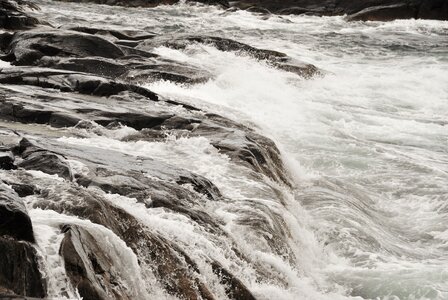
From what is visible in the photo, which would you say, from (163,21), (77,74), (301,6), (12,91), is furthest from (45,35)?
(301,6)

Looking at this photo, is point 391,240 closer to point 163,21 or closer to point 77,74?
point 77,74

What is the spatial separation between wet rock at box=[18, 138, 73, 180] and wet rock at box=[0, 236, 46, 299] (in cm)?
219

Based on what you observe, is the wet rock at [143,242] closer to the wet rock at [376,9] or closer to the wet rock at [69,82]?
the wet rock at [69,82]

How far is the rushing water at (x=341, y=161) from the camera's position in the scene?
7148mm

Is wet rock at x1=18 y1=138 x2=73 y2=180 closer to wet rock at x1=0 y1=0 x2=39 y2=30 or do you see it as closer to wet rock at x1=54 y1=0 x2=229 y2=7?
wet rock at x1=0 y1=0 x2=39 y2=30

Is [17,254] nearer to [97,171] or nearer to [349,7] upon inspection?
[97,171]

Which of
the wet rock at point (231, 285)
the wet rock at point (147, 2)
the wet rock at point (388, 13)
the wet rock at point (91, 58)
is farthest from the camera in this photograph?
the wet rock at point (147, 2)

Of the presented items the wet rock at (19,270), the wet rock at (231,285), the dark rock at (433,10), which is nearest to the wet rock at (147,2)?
the dark rock at (433,10)

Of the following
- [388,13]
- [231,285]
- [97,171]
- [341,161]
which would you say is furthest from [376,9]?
[231,285]

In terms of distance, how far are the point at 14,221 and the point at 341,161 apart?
771cm

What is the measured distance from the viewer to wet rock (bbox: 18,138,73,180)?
663 cm

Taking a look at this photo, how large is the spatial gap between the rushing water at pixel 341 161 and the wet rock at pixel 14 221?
1.02 feet

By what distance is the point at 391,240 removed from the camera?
8633 mm

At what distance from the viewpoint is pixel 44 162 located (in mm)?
6820
